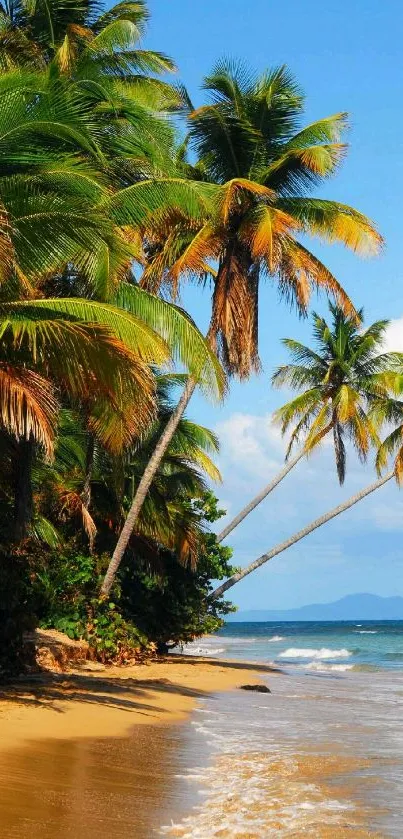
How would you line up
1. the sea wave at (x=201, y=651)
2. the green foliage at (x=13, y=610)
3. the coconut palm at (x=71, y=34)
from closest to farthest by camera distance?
the green foliage at (x=13, y=610)
the coconut palm at (x=71, y=34)
the sea wave at (x=201, y=651)

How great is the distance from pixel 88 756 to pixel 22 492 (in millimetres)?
4441

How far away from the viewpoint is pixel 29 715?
9953 mm

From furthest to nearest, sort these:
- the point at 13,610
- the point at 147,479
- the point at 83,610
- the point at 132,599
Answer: the point at 132,599
the point at 83,610
the point at 147,479
the point at 13,610

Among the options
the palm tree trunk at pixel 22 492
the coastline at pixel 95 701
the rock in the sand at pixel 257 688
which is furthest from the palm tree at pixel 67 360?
the rock in the sand at pixel 257 688

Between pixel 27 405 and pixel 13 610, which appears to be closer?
pixel 27 405

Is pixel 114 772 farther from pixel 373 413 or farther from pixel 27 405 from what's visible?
pixel 373 413

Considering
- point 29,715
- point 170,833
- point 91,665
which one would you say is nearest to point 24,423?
point 29,715

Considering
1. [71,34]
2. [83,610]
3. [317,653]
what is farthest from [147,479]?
[317,653]

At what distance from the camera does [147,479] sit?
709 inches

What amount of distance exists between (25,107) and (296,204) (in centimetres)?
1007

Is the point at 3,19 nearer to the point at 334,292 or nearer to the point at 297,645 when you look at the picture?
the point at 334,292

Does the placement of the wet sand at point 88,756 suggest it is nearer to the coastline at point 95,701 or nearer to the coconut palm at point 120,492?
the coastline at point 95,701

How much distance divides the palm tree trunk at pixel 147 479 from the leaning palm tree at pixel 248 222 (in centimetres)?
2

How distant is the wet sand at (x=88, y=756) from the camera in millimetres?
5969
